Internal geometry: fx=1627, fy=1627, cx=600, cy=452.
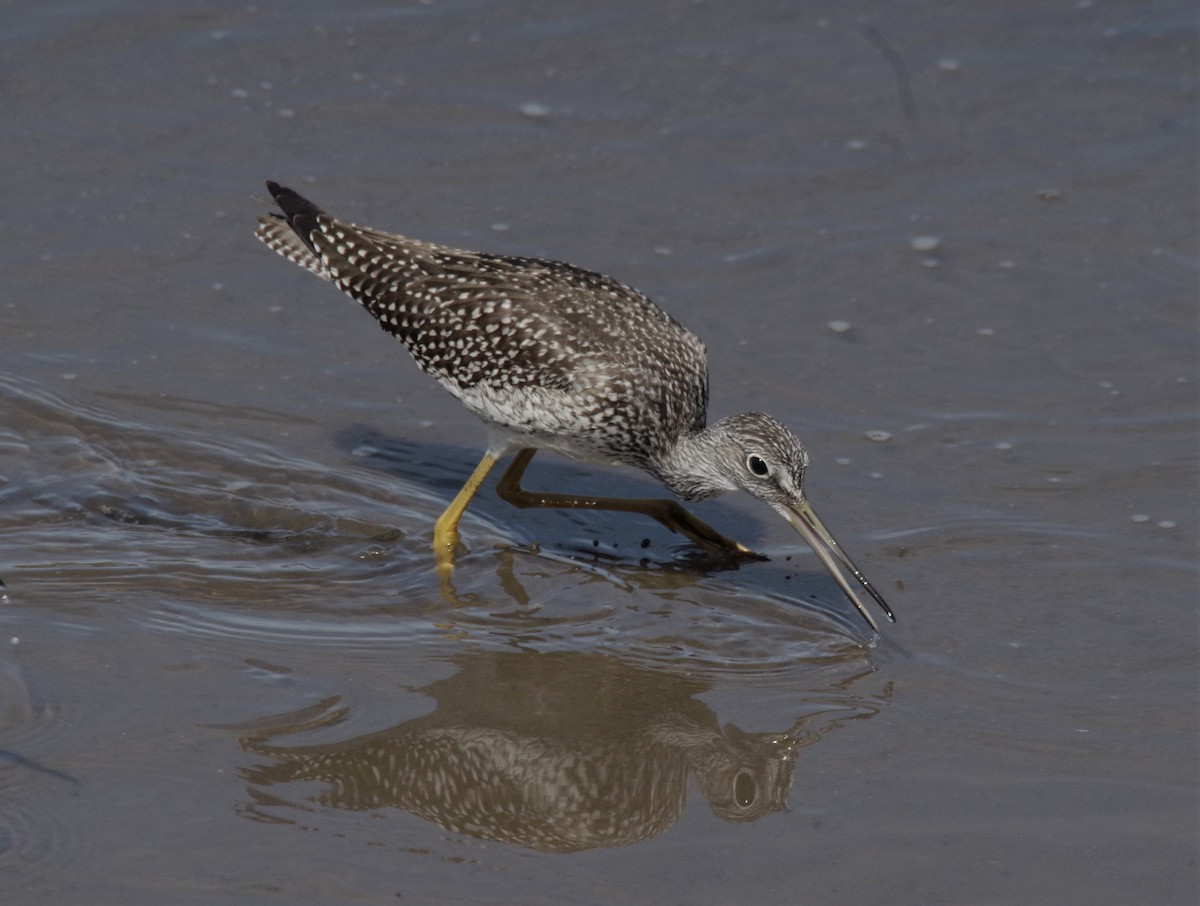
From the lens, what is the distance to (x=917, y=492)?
8.53m

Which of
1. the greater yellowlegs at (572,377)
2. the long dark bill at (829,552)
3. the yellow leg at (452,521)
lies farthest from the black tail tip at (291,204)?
the long dark bill at (829,552)

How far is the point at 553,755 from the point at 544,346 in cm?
249

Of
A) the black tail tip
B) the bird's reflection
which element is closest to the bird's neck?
the bird's reflection

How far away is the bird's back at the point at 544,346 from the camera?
A: 25.8 ft

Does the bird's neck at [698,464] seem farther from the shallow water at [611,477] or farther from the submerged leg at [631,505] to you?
the shallow water at [611,477]

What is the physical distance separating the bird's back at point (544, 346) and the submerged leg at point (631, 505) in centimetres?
25

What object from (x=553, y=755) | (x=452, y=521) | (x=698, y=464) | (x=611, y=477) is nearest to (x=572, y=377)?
(x=698, y=464)

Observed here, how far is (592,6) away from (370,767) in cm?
939

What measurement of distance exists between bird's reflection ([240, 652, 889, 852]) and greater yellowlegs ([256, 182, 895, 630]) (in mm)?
1241

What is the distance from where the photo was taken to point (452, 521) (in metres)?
8.01

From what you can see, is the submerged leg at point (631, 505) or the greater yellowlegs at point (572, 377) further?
the submerged leg at point (631, 505)

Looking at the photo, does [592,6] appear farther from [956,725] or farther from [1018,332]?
[956,725]

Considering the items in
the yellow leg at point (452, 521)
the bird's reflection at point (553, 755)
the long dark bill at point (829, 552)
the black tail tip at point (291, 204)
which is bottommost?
the bird's reflection at point (553, 755)

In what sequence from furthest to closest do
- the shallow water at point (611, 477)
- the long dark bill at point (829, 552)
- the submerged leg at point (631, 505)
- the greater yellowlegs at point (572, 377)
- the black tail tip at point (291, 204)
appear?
the black tail tip at point (291, 204) → the submerged leg at point (631, 505) → the greater yellowlegs at point (572, 377) → the long dark bill at point (829, 552) → the shallow water at point (611, 477)
